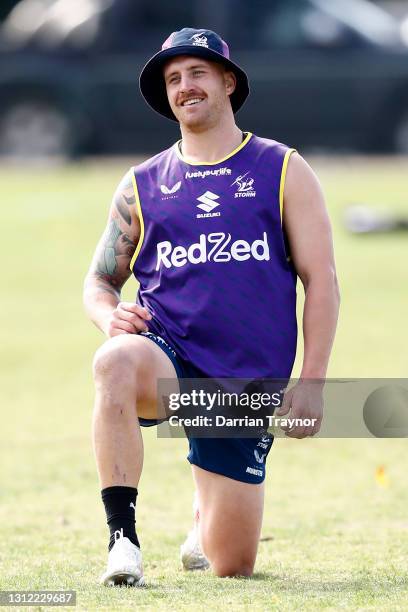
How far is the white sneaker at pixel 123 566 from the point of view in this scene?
5344 millimetres

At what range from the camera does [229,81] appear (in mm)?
6074

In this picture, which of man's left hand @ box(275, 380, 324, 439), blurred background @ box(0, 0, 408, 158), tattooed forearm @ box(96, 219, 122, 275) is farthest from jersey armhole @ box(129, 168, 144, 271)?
blurred background @ box(0, 0, 408, 158)

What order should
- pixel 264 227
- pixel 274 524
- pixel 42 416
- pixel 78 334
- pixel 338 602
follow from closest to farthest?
pixel 338 602 < pixel 264 227 < pixel 274 524 < pixel 42 416 < pixel 78 334

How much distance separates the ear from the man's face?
18 mm

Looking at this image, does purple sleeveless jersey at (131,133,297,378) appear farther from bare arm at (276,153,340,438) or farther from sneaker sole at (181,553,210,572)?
sneaker sole at (181,553,210,572)

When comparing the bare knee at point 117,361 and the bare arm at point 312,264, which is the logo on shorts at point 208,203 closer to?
the bare arm at point 312,264

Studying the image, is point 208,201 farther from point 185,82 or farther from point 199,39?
point 199,39

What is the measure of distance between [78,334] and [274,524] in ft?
20.0

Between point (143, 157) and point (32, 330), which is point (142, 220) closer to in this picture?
point (32, 330)

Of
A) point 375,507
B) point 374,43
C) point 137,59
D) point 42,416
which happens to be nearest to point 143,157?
point 137,59

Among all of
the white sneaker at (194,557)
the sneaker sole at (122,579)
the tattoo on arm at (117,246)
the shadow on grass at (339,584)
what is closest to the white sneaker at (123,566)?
the sneaker sole at (122,579)

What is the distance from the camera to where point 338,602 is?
5.11m

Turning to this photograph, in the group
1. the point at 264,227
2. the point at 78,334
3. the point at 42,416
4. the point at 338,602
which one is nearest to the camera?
the point at 338,602

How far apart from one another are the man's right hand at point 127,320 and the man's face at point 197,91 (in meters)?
0.72
